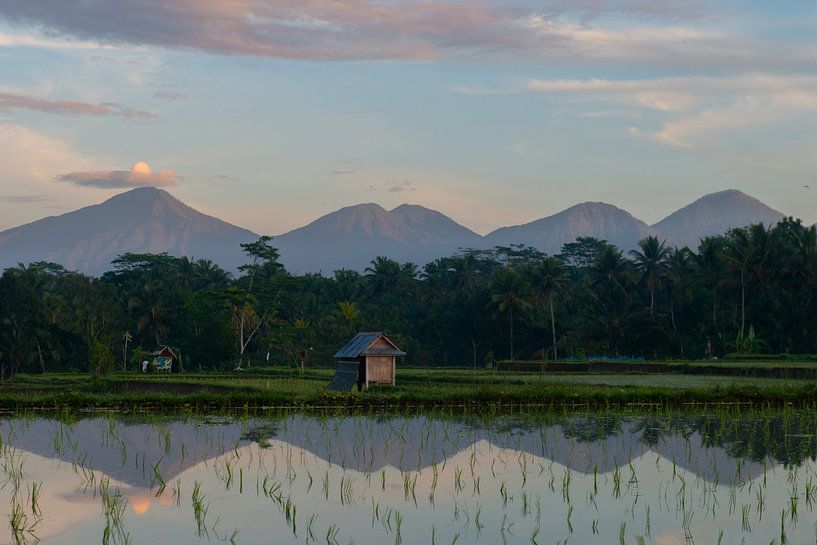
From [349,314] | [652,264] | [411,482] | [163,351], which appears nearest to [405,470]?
[411,482]

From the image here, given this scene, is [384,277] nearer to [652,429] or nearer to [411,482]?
[652,429]

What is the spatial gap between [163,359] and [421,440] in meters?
43.6

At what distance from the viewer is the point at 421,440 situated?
16234mm

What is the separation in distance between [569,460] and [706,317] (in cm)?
4872

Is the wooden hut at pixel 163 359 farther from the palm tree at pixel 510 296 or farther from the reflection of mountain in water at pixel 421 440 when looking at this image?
the reflection of mountain in water at pixel 421 440

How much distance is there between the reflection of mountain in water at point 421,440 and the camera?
13.8m

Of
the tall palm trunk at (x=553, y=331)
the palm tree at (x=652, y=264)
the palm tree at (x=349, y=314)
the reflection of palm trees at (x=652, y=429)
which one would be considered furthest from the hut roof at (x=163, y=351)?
the reflection of palm trees at (x=652, y=429)

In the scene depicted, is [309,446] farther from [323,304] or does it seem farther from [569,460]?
[323,304]

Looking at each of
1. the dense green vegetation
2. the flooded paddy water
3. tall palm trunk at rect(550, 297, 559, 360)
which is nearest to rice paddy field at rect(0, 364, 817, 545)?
the flooded paddy water

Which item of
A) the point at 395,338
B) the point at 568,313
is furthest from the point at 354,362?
the point at 568,313

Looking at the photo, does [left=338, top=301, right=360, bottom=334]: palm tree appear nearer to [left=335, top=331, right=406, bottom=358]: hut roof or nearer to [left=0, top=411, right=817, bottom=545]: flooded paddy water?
[left=335, top=331, right=406, bottom=358]: hut roof

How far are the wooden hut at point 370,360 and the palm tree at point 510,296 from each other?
33547 mm

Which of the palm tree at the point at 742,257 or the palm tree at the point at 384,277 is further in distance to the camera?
the palm tree at the point at 384,277

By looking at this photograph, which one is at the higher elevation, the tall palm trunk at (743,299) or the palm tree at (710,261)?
the palm tree at (710,261)
